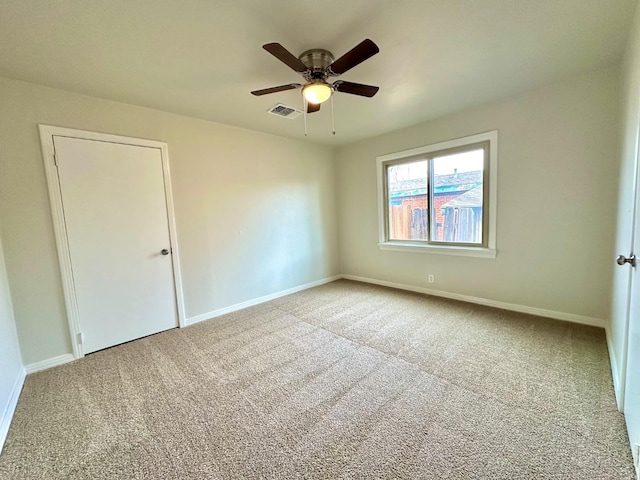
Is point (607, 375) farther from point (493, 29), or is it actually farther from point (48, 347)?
point (48, 347)

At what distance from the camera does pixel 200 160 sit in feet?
10.5

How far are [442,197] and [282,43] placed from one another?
2.79m

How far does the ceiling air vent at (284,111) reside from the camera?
2920mm

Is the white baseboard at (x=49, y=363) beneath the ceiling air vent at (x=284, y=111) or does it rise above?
beneath

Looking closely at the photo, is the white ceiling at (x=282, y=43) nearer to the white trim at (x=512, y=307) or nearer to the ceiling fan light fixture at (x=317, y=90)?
the ceiling fan light fixture at (x=317, y=90)

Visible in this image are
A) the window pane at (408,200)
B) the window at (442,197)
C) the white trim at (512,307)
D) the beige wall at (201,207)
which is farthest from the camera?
the window pane at (408,200)

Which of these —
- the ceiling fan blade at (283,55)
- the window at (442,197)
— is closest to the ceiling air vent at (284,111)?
the ceiling fan blade at (283,55)

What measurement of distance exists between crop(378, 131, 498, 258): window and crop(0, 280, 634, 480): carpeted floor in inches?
48.2

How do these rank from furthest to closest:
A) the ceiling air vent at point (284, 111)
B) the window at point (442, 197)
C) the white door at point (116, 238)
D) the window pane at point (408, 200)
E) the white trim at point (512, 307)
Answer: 1. the window pane at point (408, 200)
2. the window at point (442, 197)
3. the ceiling air vent at point (284, 111)
4. the white trim at point (512, 307)
5. the white door at point (116, 238)

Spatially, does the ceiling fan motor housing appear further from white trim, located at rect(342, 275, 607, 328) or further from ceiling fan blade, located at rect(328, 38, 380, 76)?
white trim, located at rect(342, 275, 607, 328)

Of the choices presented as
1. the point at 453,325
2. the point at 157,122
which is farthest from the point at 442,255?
the point at 157,122

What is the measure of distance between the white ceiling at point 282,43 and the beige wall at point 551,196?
1.04 ft

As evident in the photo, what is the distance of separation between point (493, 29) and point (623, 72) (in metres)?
1.36

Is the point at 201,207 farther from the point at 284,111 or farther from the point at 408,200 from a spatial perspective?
the point at 408,200
